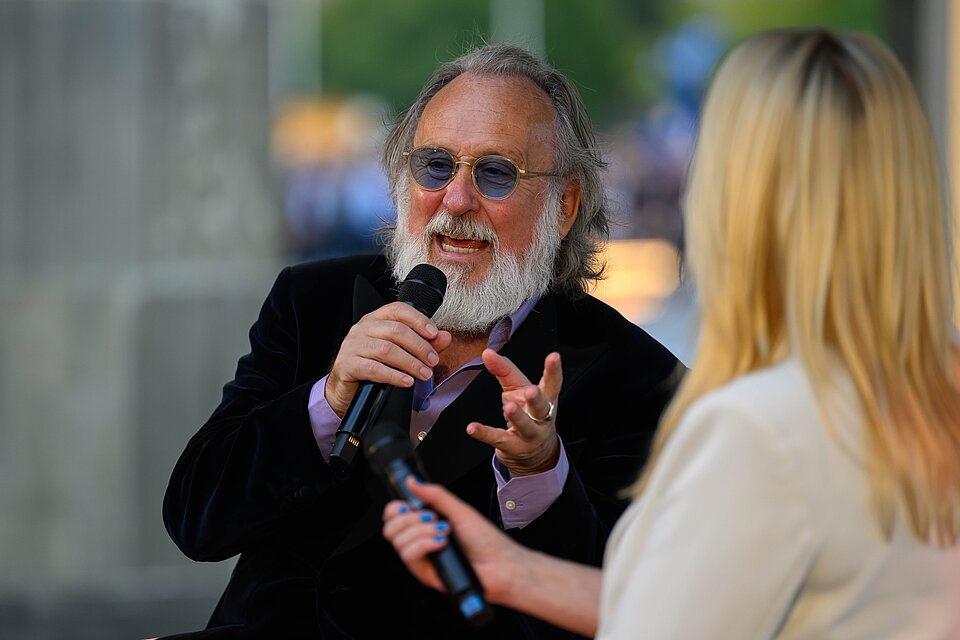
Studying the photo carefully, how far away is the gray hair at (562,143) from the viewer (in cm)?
352

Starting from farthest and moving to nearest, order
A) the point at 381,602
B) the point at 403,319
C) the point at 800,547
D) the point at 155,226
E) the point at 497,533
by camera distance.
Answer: the point at 155,226, the point at 381,602, the point at 403,319, the point at 497,533, the point at 800,547

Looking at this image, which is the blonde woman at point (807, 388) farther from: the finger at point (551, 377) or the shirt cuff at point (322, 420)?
the shirt cuff at point (322, 420)

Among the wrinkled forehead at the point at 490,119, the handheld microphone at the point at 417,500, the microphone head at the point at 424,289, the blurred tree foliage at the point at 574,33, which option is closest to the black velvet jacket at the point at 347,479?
the microphone head at the point at 424,289

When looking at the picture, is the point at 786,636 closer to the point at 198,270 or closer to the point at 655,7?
the point at 198,270

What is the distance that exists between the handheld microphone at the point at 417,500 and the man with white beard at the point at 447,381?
1.80ft

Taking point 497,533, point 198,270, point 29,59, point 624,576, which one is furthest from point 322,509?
point 29,59

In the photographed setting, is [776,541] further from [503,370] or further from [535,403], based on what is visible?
[503,370]

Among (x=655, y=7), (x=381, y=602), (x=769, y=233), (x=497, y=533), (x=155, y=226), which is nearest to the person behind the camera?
(x=769, y=233)

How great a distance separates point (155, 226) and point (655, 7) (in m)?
7.35

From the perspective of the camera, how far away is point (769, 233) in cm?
180

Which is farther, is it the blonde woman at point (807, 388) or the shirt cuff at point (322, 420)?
the shirt cuff at point (322, 420)

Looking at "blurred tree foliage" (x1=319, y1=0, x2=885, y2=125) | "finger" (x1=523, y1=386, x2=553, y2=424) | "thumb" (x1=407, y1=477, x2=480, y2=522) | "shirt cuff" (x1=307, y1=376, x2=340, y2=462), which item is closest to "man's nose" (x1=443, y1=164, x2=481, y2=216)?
"shirt cuff" (x1=307, y1=376, x2=340, y2=462)

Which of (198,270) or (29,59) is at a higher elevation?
(29,59)

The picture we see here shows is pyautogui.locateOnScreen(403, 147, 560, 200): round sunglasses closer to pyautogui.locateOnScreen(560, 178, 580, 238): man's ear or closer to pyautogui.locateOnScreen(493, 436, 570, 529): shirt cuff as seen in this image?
pyautogui.locateOnScreen(560, 178, 580, 238): man's ear
